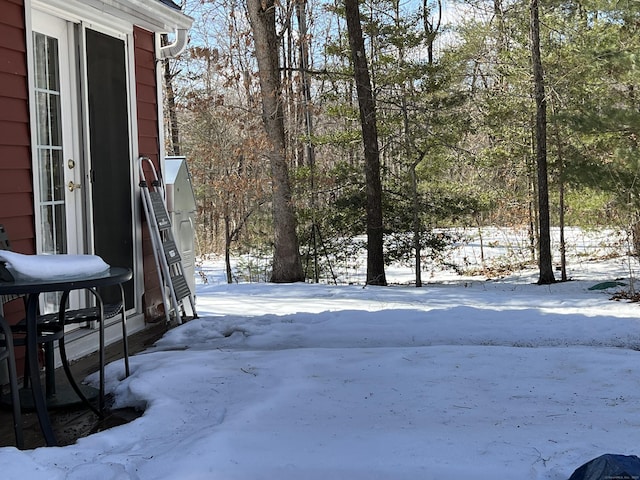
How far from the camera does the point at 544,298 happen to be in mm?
7645

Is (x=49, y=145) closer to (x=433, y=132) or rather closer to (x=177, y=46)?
(x=177, y=46)

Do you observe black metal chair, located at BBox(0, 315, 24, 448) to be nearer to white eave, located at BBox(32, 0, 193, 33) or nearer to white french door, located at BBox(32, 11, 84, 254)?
white french door, located at BBox(32, 11, 84, 254)

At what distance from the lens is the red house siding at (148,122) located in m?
5.02

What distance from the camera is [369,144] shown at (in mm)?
10797

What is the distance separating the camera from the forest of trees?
10477 mm

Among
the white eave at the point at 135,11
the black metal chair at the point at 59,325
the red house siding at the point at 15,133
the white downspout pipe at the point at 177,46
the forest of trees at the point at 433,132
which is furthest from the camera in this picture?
the forest of trees at the point at 433,132

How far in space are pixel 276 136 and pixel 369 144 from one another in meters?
1.46

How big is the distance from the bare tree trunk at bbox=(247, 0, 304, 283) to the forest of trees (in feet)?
0.07

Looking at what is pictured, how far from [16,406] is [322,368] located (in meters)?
Result: 1.62

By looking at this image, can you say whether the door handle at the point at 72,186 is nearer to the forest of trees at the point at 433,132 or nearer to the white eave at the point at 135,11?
the white eave at the point at 135,11

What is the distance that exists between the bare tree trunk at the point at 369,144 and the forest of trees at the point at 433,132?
0.9 inches

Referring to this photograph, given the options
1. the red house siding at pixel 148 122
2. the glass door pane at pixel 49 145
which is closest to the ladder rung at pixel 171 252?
the red house siding at pixel 148 122

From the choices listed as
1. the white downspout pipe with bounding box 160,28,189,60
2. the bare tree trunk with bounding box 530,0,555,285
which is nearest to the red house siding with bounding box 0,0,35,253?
the white downspout pipe with bounding box 160,28,189,60

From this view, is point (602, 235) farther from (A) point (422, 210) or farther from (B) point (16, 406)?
(B) point (16, 406)
